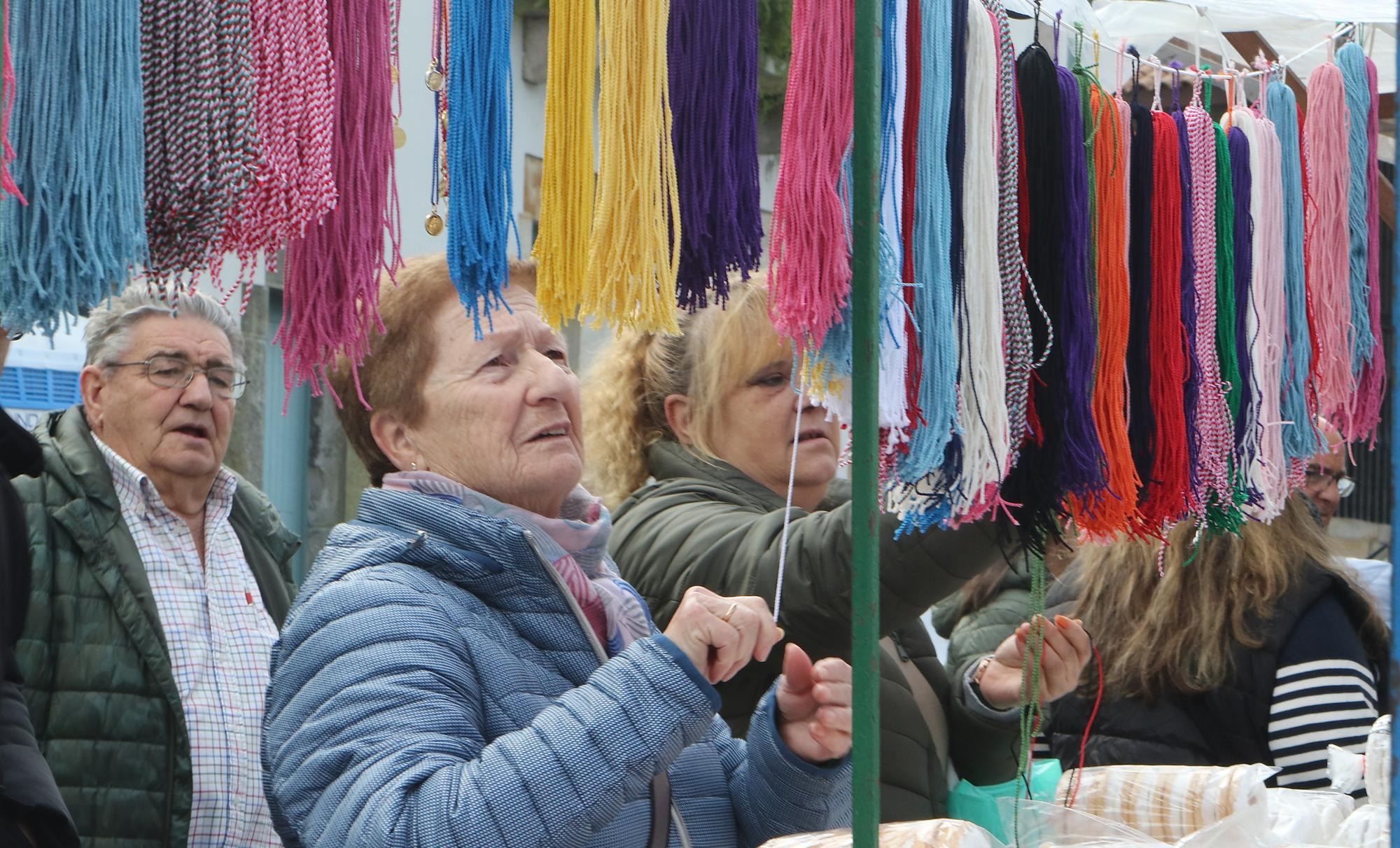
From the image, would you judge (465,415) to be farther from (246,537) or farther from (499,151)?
(246,537)

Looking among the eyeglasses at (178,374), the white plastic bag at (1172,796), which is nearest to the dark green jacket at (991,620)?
the white plastic bag at (1172,796)

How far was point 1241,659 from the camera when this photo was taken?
2.76 meters

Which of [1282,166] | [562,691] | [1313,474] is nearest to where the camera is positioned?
[562,691]

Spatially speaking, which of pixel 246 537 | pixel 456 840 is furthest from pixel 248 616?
pixel 456 840

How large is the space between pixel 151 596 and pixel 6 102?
63.6 inches

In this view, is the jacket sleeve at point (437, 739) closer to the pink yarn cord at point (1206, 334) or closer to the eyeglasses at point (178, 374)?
the pink yarn cord at point (1206, 334)

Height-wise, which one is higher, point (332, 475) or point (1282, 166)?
point (1282, 166)

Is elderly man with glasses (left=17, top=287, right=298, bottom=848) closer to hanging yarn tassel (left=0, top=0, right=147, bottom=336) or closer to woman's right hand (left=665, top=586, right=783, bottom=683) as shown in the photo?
woman's right hand (left=665, top=586, right=783, bottom=683)

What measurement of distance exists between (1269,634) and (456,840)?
177cm

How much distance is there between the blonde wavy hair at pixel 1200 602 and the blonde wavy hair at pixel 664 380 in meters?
0.85

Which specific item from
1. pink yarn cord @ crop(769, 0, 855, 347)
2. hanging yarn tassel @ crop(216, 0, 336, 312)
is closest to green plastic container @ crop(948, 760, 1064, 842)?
pink yarn cord @ crop(769, 0, 855, 347)

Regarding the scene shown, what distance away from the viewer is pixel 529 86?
393 centimetres

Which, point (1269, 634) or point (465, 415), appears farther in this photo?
point (1269, 634)

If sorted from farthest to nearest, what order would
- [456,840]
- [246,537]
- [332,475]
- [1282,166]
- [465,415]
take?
[332,475], [246,537], [1282,166], [465,415], [456,840]
